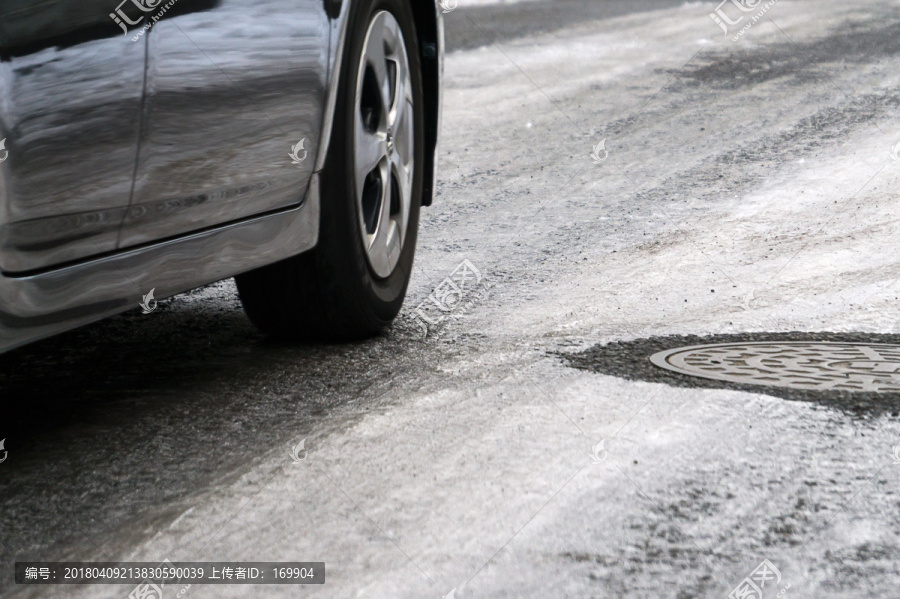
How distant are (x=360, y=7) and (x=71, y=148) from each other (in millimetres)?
1403

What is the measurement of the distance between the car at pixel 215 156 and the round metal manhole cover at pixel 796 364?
40.1 inches

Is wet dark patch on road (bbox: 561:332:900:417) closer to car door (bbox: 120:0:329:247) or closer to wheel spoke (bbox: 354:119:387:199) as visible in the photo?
wheel spoke (bbox: 354:119:387:199)

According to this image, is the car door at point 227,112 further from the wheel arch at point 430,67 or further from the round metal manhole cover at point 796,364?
the round metal manhole cover at point 796,364

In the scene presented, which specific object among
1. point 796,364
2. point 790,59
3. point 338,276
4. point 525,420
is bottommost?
point 790,59

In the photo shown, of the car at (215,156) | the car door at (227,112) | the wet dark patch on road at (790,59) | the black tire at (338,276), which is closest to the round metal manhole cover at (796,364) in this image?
the black tire at (338,276)

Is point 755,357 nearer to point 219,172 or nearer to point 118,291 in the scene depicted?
point 219,172

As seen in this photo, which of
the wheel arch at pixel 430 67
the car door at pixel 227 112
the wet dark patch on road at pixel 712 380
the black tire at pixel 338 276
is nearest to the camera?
the car door at pixel 227 112

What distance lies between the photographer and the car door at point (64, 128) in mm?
2215

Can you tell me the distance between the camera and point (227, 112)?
2.92 m

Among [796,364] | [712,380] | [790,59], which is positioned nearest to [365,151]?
[712,380]

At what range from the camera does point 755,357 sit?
3.66 meters

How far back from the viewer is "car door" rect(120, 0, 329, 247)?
265 centimetres

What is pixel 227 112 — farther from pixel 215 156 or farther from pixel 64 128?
pixel 64 128

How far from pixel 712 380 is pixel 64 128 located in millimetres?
1924
